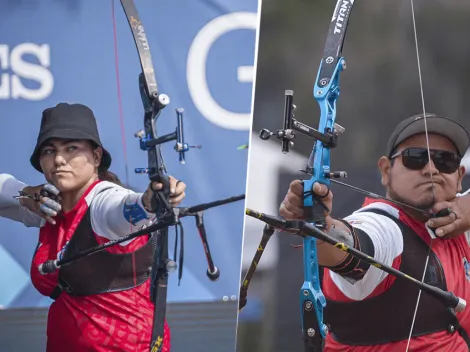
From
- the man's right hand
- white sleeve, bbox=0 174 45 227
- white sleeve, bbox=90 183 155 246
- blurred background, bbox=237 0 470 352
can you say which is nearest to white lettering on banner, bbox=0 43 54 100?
white sleeve, bbox=0 174 45 227

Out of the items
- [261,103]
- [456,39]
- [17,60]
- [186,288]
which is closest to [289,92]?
[261,103]

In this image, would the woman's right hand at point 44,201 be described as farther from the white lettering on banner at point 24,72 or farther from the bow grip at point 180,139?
the bow grip at point 180,139

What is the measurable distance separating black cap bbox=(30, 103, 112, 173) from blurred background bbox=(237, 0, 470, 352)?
484mm

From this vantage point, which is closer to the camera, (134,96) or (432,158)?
(432,158)

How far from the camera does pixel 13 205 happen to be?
2186mm

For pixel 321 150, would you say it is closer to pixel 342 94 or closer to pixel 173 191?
pixel 342 94

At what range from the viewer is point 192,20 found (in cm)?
217

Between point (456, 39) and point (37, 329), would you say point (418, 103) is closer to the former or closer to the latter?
point (456, 39)

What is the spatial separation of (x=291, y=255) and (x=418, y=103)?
0.58m

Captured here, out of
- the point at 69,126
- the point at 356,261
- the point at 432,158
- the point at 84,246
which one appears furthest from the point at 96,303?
the point at 432,158

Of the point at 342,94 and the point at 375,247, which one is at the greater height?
the point at 342,94

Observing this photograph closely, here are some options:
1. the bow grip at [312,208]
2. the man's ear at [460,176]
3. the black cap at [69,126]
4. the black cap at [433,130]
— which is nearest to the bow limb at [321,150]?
the bow grip at [312,208]

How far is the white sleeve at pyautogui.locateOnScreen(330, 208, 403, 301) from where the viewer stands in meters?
2.00

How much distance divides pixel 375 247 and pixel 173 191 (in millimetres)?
603
